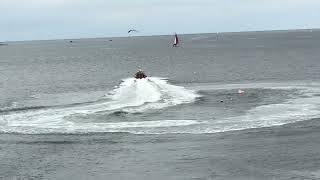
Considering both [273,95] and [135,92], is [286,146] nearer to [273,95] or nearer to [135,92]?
[273,95]

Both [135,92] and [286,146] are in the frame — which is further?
[135,92]

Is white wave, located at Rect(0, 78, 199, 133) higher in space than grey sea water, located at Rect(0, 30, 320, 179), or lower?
higher

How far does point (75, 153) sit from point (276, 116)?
55.5 feet

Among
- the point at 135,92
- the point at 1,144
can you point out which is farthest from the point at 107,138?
the point at 135,92

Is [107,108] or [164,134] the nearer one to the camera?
[164,134]

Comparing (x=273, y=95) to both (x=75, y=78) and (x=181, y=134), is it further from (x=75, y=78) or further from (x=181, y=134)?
(x=75, y=78)

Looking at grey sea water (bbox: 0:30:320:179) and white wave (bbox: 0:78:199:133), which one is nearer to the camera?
grey sea water (bbox: 0:30:320:179)

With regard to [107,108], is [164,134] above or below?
below

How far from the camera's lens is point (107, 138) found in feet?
123

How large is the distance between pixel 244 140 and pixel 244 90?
100 feet

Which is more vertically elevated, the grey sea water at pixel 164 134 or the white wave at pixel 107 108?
the white wave at pixel 107 108

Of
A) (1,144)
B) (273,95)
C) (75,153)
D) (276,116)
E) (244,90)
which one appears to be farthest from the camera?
(244,90)

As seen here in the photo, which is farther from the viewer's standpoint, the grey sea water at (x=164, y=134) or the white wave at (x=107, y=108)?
the white wave at (x=107, y=108)

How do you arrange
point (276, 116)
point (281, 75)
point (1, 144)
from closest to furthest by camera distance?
1. point (1, 144)
2. point (276, 116)
3. point (281, 75)
